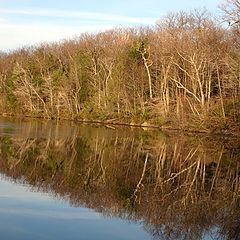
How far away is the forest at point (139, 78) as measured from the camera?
5156 cm

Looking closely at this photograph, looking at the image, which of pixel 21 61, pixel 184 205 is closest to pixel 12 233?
pixel 184 205

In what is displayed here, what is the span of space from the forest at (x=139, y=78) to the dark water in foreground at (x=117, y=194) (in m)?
18.4

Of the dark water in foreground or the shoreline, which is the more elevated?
the dark water in foreground

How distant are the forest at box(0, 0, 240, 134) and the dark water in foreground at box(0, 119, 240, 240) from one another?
18449 millimetres

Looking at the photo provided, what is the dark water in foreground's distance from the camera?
42.2 ft

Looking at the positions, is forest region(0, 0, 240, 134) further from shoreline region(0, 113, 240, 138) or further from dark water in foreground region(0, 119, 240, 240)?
dark water in foreground region(0, 119, 240, 240)

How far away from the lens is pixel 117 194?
57.3ft

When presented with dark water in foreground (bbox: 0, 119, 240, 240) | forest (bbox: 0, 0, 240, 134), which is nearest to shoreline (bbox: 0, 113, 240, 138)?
forest (bbox: 0, 0, 240, 134)

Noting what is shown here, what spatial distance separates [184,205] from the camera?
15.9m

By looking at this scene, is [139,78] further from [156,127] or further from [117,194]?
[117,194]

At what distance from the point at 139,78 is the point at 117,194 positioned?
160 ft

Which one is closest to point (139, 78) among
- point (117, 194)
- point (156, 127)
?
point (156, 127)

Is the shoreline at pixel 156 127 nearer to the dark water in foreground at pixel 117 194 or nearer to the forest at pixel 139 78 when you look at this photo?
the forest at pixel 139 78

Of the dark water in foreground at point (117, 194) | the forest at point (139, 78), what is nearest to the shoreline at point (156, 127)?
the forest at point (139, 78)
